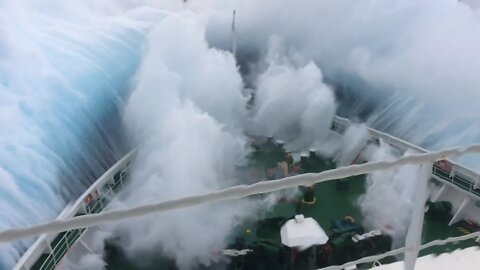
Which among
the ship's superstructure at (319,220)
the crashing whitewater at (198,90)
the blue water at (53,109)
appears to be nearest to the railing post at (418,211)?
the ship's superstructure at (319,220)

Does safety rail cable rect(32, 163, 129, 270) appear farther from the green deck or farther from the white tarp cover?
the white tarp cover

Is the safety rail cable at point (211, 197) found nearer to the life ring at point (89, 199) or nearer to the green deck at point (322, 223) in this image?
the green deck at point (322, 223)

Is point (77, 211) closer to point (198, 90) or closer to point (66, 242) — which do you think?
point (66, 242)

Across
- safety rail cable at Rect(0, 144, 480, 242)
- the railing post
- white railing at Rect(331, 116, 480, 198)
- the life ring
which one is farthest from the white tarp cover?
safety rail cable at Rect(0, 144, 480, 242)

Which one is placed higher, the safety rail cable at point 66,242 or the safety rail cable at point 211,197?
the safety rail cable at point 211,197

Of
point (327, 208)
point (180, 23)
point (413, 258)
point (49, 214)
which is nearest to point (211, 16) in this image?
point (180, 23)

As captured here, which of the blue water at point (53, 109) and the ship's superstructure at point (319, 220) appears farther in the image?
the blue water at point (53, 109)
